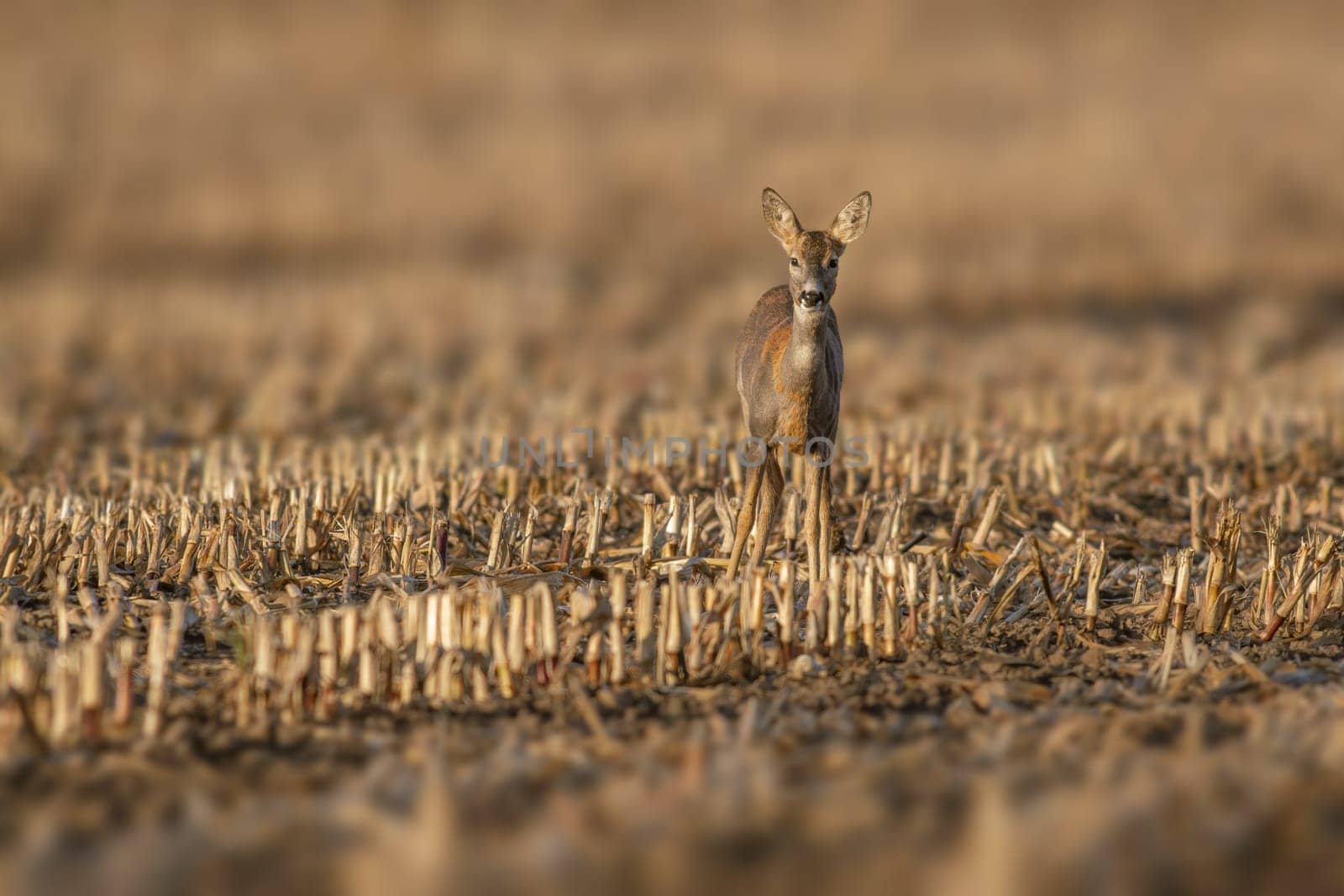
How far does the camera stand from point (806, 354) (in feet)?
27.1

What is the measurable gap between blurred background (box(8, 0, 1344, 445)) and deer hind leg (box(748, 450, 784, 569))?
313 inches

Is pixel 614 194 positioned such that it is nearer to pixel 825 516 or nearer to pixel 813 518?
pixel 825 516

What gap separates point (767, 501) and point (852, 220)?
5.68 feet

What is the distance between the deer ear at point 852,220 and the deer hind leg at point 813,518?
133cm

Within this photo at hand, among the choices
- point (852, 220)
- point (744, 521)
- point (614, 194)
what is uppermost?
point (614, 194)

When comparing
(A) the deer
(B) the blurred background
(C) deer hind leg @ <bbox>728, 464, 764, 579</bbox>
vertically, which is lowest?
(C) deer hind leg @ <bbox>728, 464, 764, 579</bbox>

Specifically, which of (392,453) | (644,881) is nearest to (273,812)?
(644,881)

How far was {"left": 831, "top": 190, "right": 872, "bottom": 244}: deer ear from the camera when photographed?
848cm

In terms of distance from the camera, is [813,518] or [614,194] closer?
[813,518]

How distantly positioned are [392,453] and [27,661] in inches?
253

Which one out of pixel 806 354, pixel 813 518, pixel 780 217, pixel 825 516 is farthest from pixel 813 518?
pixel 780 217

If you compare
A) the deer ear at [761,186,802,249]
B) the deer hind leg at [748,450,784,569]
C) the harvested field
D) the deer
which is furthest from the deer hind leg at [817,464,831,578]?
the deer ear at [761,186,802,249]

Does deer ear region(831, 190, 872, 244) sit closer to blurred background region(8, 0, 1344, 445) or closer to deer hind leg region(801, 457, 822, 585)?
deer hind leg region(801, 457, 822, 585)

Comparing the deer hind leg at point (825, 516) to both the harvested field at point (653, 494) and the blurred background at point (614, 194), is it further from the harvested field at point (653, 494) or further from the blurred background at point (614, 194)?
→ the blurred background at point (614, 194)
